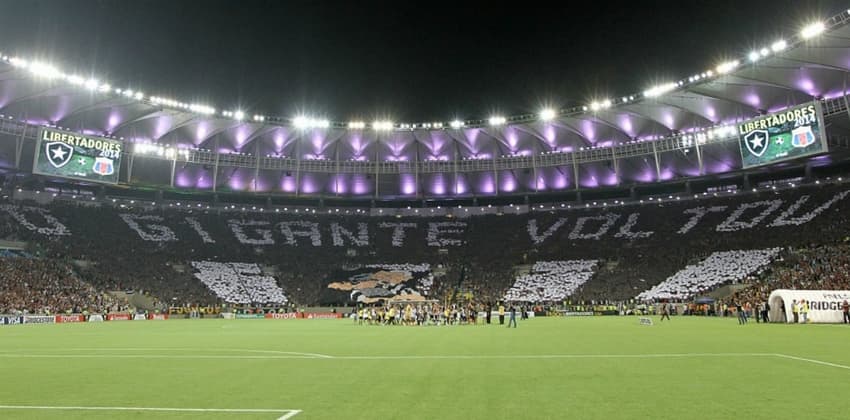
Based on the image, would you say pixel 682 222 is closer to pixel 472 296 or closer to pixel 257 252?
pixel 472 296

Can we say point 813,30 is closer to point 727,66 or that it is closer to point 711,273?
point 727,66

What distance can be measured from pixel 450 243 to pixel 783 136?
3950 centimetres

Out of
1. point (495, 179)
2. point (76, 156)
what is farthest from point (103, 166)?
point (495, 179)

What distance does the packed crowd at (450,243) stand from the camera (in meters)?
54.9

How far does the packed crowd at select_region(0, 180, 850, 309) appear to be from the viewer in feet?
180

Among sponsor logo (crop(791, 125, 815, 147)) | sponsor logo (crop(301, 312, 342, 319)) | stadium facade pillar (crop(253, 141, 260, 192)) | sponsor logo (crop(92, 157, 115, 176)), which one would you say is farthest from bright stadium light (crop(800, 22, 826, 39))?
sponsor logo (crop(92, 157, 115, 176))

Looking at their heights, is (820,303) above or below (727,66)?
below

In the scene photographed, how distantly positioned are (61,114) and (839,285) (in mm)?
70715

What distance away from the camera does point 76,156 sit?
52594 mm

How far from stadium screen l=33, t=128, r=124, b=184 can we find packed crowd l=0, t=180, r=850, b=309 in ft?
26.4

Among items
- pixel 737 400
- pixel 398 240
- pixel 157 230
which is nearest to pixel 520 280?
pixel 398 240

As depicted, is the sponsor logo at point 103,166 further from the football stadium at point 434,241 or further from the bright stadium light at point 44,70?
the bright stadium light at point 44,70

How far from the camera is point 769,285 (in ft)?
147

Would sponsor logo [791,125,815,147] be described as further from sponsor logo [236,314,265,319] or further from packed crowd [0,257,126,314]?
packed crowd [0,257,126,314]
